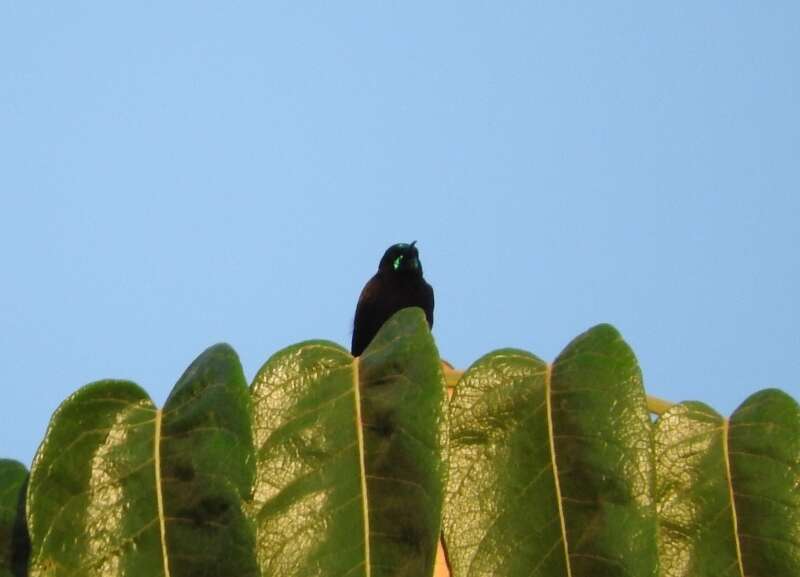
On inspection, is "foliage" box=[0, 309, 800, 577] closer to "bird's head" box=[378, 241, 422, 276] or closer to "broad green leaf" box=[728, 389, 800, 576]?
"broad green leaf" box=[728, 389, 800, 576]

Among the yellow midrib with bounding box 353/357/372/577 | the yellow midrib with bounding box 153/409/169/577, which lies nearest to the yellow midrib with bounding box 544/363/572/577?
the yellow midrib with bounding box 353/357/372/577

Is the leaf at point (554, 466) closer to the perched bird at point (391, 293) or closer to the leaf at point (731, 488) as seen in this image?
the leaf at point (731, 488)

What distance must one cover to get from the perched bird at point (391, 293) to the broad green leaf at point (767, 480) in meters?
7.67

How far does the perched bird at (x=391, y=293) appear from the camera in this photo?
9797 mm

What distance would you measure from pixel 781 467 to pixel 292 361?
2.51ft

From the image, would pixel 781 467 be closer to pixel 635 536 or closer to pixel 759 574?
pixel 759 574

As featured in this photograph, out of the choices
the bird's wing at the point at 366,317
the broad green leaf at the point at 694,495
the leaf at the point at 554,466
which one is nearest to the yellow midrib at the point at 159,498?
the leaf at the point at 554,466

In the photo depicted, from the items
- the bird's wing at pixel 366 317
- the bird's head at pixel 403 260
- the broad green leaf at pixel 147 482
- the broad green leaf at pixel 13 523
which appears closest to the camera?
the broad green leaf at pixel 147 482

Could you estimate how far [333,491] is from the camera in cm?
180

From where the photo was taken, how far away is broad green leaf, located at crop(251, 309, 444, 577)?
5.77ft

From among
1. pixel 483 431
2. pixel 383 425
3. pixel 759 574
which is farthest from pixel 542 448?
pixel 759 574

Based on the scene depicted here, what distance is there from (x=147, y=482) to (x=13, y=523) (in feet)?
0.78

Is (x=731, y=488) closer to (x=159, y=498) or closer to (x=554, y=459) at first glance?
(x=554, y=459)

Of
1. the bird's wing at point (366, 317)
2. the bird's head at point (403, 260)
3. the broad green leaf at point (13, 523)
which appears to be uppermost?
the bird's head at point (403, 260)
